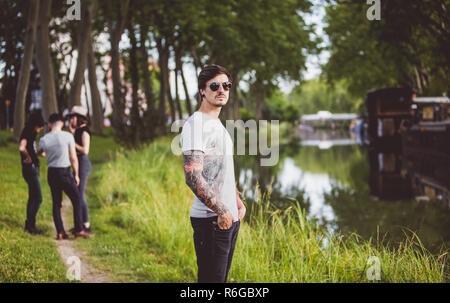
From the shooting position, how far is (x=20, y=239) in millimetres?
6938

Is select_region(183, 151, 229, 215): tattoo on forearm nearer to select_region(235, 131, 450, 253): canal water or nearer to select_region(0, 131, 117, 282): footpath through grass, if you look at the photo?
select_region(235, 131, 450, 253): canal water

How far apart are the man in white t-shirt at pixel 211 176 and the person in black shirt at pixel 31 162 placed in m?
4.57

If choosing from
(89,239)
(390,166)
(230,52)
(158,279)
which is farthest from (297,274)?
(230,52)

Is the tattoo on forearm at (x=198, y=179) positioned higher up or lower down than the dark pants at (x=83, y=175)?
higher up

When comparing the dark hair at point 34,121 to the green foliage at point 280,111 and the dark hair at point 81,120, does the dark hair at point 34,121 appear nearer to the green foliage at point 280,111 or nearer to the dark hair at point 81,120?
the dark hair at point 81,120

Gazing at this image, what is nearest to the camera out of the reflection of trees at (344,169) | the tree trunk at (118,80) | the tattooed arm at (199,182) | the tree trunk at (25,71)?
the tattooed arm at (199,182)

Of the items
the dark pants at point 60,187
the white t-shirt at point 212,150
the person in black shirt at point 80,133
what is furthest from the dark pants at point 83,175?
the white t-shirt at point 212,150

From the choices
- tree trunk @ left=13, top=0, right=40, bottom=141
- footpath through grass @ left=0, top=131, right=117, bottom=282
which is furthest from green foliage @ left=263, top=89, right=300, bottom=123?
footpath through grass @ left=0, top=131, right=117, bottom=282

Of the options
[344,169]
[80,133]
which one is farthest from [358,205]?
[344,169]

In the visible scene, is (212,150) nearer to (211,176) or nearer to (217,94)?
(211,176)

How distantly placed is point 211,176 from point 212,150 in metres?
0.16

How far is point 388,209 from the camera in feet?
35.1

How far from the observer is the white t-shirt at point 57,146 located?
7.00 m
